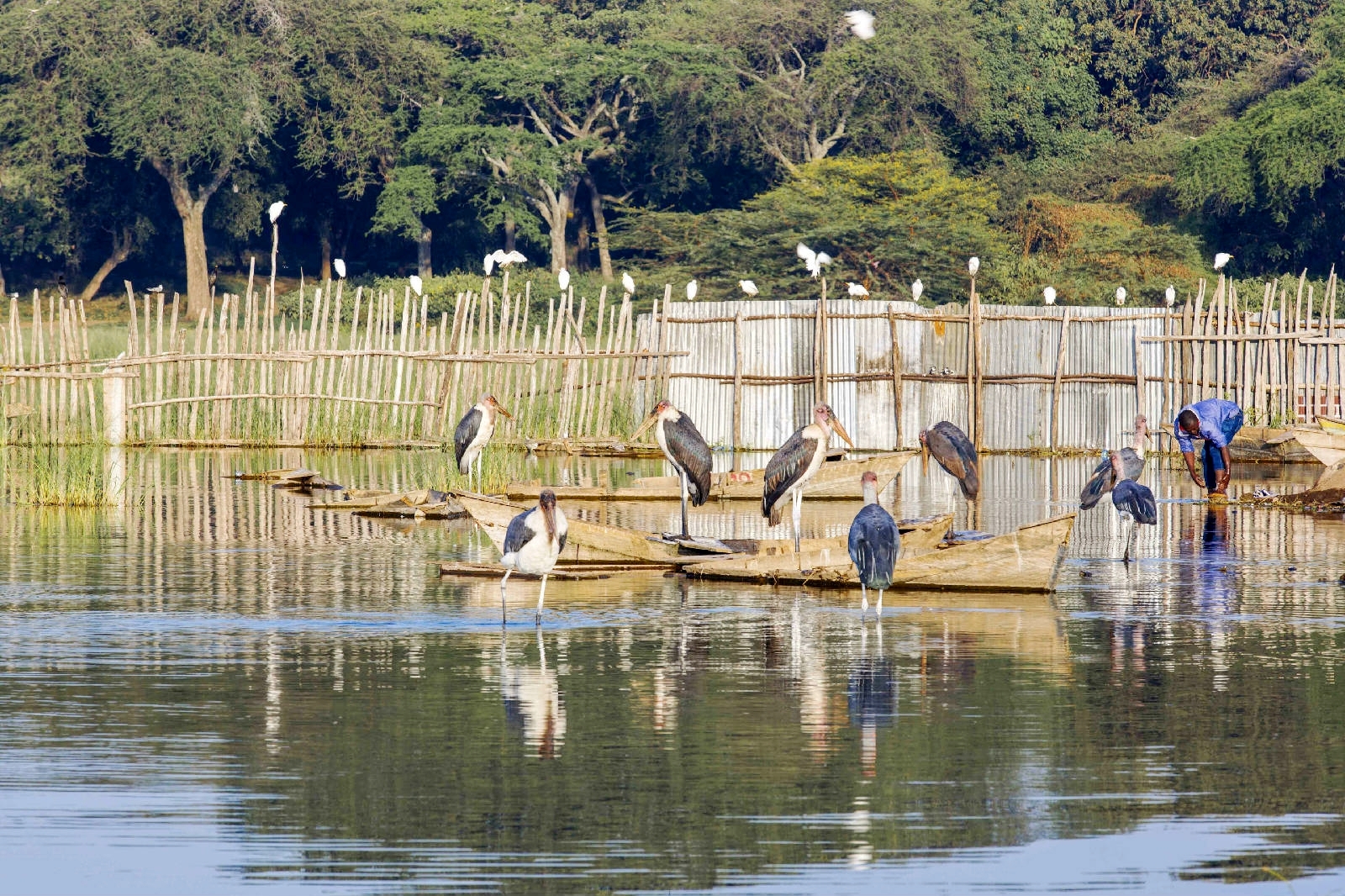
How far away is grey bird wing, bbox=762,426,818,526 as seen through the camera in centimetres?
1387

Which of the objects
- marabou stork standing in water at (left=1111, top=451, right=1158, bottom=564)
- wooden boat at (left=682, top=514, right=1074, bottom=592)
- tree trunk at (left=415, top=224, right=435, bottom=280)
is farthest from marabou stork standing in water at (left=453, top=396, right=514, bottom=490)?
tree trunk at (left=415, top=224, right=435, bottom=280)

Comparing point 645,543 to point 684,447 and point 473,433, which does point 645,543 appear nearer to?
point 684,447

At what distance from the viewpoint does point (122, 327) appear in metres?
45.6

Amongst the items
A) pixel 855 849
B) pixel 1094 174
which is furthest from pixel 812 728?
pixel 1094 174

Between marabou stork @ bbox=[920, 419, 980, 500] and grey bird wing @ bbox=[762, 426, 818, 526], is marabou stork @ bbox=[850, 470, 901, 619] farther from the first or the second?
marabou stork @ bbox=[920, 419, 980, 500]

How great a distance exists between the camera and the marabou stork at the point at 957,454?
53.7ft

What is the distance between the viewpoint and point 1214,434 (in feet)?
62.8

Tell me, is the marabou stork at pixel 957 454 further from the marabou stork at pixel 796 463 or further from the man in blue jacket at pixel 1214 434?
the man in blue jacket at pixel 1214 434

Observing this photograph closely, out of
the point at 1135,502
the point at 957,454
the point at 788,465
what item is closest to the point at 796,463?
the point at 788,465

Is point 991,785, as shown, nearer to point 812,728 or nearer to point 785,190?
point 812,728

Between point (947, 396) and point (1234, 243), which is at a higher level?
point (1234, 243)

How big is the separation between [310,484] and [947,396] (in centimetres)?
926

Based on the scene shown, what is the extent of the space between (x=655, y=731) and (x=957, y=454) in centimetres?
828

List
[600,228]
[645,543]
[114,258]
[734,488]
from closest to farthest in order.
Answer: [645,543], [734,488], [114,258], [600,228]
